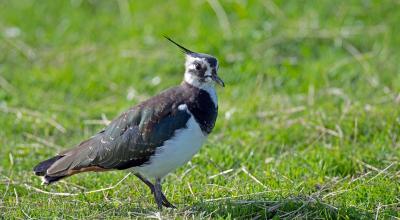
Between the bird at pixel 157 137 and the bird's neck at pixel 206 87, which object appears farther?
the bird's neck at pixel 206 87

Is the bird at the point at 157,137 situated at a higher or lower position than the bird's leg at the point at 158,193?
higher

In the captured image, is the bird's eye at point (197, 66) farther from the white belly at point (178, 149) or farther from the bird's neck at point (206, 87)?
the white belly at point (178, 149)

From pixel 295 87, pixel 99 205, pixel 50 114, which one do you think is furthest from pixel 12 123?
pixel 295 87

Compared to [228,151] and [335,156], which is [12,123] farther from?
[335,156]

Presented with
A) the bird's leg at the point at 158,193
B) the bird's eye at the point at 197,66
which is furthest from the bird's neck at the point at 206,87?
the bird's leg at the point at 158,193

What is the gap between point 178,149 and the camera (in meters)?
5.96

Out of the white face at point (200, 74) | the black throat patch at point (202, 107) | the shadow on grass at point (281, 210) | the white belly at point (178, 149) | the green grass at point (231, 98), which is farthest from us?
the white face at point (200, 74)

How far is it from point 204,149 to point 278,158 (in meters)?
0.75

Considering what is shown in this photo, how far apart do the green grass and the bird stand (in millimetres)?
298

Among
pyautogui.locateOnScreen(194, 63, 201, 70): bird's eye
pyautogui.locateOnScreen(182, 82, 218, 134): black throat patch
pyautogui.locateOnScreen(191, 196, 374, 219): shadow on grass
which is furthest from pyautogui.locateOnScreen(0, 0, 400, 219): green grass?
pyautogui.locateOnScreen(194, 63, 201, 70): bird's eye

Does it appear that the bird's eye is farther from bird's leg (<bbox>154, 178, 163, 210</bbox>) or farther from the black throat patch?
bird's leg (<bbox>154, 178, 163, 210</bbox>)

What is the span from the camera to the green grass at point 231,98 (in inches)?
248

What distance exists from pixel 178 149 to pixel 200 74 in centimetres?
75

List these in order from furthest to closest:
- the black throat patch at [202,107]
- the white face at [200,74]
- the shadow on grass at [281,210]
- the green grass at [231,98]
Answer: the white face at [200,74] → the green grass at [231,98] → the black throat patch at [202,107] → the shadow on grass at [281,210]
